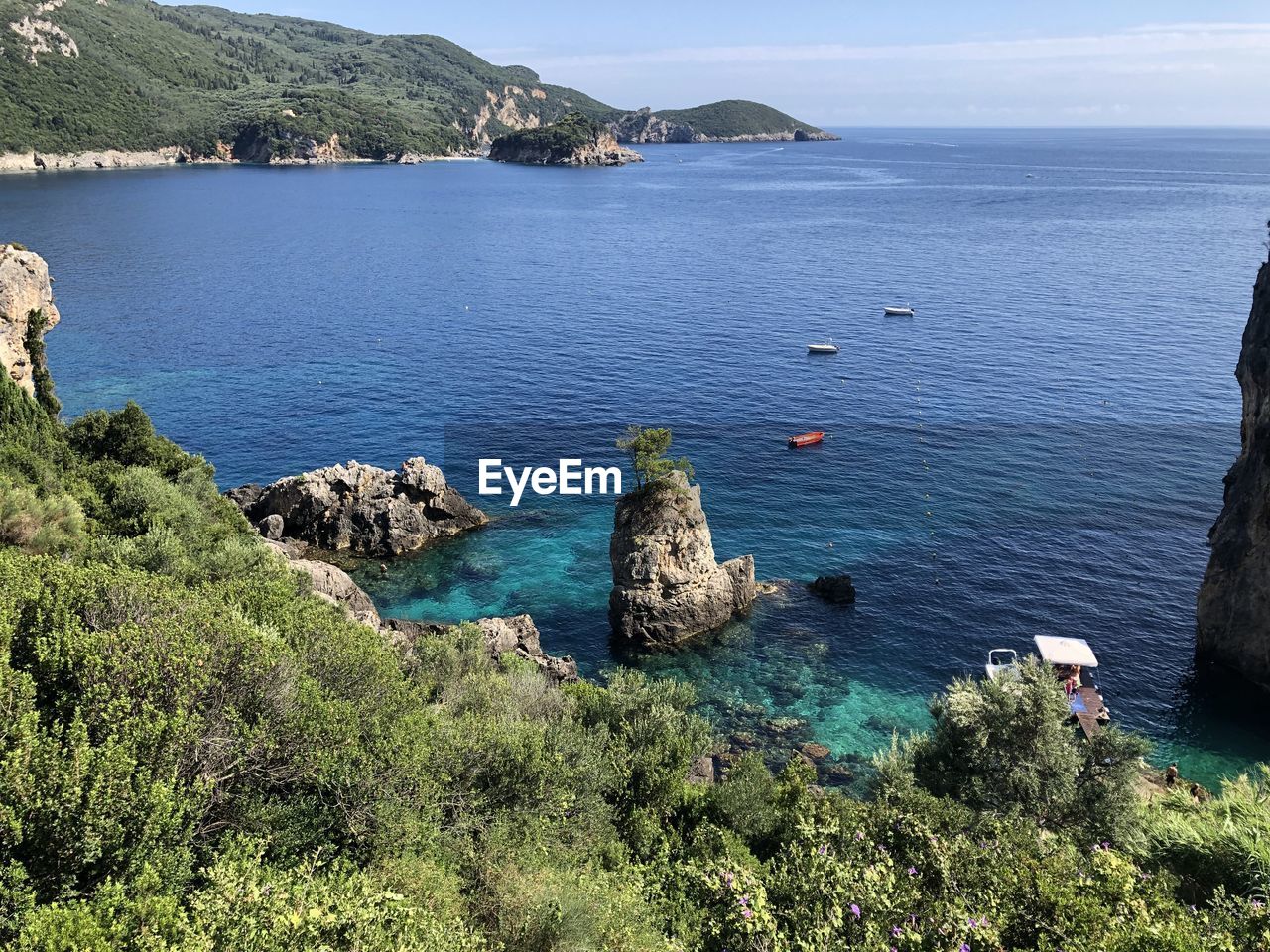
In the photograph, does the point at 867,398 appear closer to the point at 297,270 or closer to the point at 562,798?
the point at 562,798

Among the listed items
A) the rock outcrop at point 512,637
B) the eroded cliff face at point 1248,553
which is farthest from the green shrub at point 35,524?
the eroded cliff face at point 1248,553

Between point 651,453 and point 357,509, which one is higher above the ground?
point 651,453

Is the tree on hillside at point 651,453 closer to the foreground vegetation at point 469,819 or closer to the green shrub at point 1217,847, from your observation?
the foreground vegetation at point 469,819

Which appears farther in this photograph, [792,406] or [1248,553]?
[792,406]

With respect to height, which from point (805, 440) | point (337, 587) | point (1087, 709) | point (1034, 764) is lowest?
point (1087, 709)

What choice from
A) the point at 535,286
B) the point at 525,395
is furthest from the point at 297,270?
the point at 525,395

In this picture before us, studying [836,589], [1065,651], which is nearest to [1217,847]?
[1065,651]

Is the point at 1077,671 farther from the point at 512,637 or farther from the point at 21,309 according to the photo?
the point at 21,309
